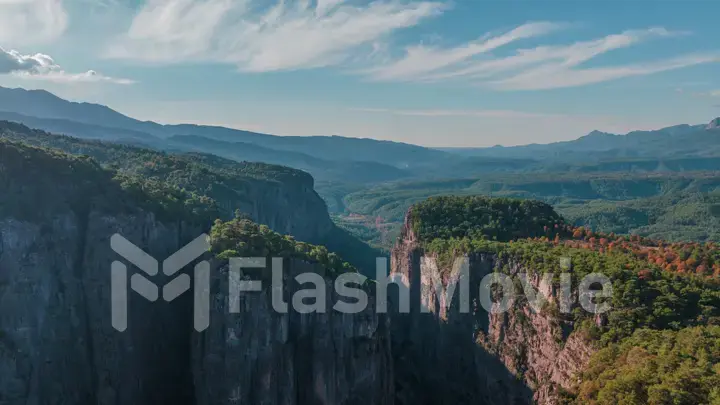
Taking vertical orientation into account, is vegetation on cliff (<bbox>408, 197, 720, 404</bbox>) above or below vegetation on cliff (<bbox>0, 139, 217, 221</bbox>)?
below

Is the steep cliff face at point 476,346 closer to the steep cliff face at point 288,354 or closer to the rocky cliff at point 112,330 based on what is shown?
the rocky cliff at point 112,330

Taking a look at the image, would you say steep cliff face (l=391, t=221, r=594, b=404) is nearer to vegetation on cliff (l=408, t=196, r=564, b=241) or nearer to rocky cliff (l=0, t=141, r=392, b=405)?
vegetation on cliff (l=408, t=196, r=564, b=241)

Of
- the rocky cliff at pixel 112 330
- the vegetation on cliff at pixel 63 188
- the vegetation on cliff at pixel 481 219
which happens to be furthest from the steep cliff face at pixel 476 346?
the vegetation on cliff at pixel 63 188

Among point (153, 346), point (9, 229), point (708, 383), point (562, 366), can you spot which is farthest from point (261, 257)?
point (708, 383)

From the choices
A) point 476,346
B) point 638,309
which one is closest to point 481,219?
point 476,346

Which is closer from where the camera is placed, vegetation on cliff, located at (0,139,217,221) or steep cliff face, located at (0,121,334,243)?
vegetation on cliff, located at (0,139,217,221)

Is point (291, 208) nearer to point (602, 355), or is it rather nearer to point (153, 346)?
point (153, 346)

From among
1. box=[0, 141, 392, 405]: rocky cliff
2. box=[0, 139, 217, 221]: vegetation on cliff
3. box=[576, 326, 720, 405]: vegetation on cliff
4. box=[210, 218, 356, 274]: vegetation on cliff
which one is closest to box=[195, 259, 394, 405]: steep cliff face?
box=[0, 141, 392, 405]: rocky cliff
